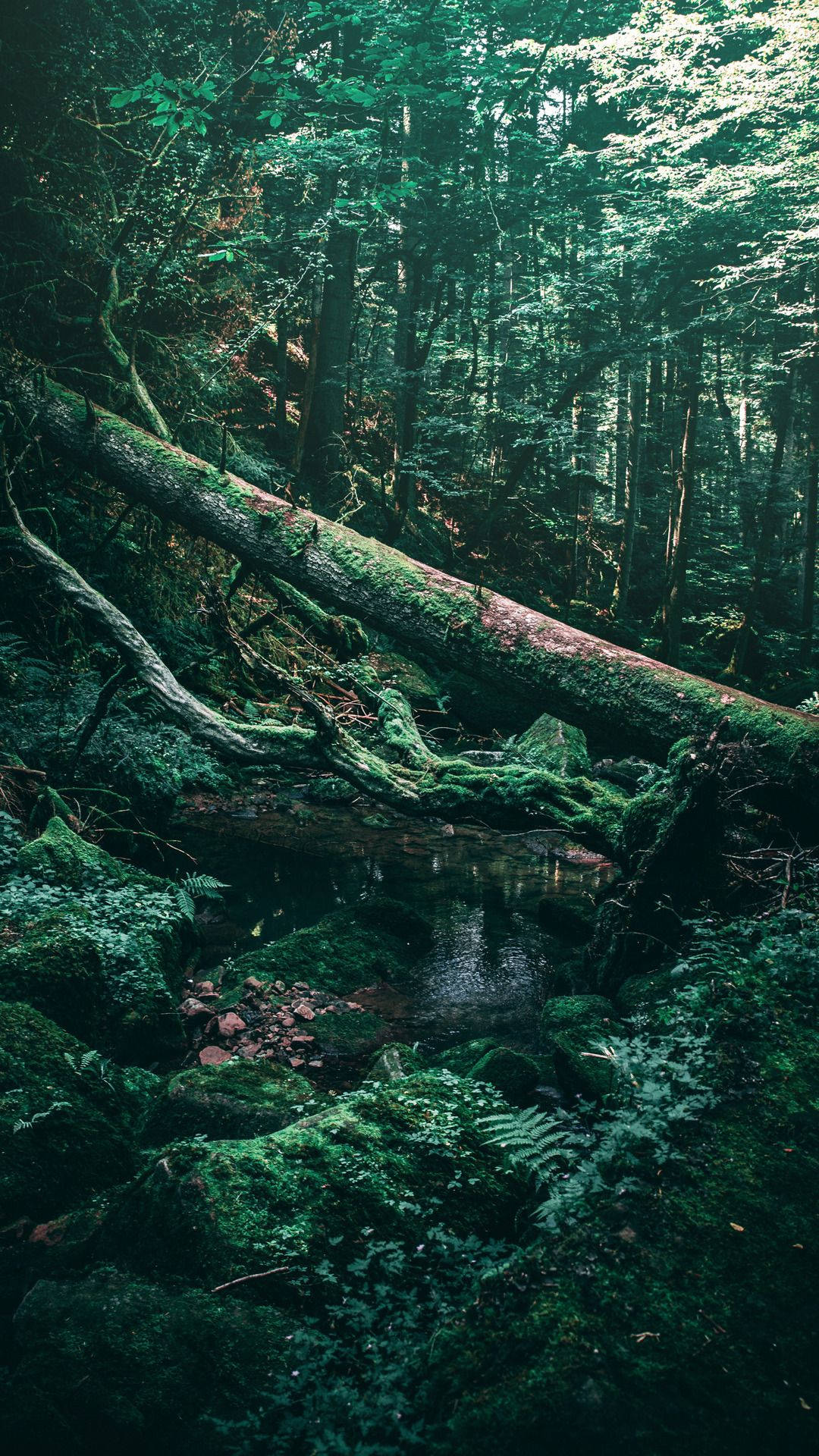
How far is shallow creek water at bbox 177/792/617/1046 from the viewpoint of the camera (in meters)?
6.96

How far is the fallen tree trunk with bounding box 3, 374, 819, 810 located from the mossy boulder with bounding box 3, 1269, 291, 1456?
423cm

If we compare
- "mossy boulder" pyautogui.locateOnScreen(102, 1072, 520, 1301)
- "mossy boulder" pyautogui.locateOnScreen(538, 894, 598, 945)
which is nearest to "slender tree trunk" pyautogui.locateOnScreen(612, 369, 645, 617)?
"mossy boulder" pyautogui.locateOnScreen(538, 894, 598, 945)

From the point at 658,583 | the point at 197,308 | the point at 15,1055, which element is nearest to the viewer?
the point at 15,1055

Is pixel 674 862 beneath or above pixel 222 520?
beneath

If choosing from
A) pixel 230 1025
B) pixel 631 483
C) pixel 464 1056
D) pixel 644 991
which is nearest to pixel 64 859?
pixel 230 1025

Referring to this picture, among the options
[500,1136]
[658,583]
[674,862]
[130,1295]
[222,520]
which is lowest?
[130,1295]

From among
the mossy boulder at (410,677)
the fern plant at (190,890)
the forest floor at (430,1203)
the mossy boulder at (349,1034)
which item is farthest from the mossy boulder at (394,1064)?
the mossy boulder at (410,677)

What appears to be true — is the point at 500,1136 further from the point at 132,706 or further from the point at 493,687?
the point at 132,706

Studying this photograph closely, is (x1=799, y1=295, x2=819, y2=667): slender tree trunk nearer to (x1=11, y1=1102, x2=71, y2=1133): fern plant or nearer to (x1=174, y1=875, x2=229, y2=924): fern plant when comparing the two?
(x1=174, y1=875, x2=229, y2=924): fern plant

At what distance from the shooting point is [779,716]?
542cm

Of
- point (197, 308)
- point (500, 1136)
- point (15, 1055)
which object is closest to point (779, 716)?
point (500, 1136)

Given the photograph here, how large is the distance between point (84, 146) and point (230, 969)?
1050 cm

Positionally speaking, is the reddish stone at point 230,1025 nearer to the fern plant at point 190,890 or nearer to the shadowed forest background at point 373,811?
the shadowed forest background at point 373,811

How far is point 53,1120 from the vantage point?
393 cm
